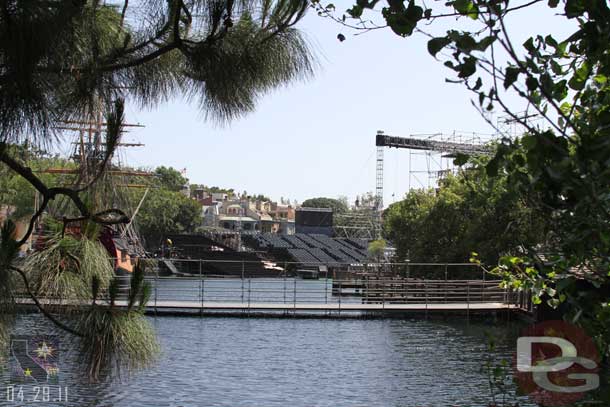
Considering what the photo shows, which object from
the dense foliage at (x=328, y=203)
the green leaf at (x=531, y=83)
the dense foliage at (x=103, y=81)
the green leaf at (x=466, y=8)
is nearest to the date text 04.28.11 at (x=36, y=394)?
the dense foliage at (x=103, y=81)

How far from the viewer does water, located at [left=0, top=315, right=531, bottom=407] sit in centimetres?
1292

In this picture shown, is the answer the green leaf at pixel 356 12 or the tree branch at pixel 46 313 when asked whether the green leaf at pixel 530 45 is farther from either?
the tree branch at pixel 46 313

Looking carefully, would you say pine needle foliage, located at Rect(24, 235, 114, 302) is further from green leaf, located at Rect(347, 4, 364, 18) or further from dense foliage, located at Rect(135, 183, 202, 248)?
dense foliage, located at Rect(135, 183, 202, 248)

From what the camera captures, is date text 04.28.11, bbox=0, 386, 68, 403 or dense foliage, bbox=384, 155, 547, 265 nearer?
date text 04.28.11, bbox=0, 386, 68, 403

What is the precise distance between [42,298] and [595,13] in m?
3.07

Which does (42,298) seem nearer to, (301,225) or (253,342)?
(253,342)

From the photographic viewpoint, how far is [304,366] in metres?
16.6

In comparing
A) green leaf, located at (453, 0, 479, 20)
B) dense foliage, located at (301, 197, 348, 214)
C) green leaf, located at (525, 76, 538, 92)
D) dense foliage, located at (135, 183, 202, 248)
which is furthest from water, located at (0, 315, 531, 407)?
dense foliage, located at (301, 197, 348, 214)

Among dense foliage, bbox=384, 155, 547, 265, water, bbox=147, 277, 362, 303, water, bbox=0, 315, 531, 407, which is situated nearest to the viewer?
water, bbox=0, 315, 531, 407

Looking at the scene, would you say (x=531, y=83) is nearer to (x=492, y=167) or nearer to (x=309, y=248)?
(x=492, y=167)

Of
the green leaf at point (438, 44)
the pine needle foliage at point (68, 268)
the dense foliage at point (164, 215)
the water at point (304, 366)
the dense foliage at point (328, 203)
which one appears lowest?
the water at point (304, 366)

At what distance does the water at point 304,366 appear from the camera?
12.9m

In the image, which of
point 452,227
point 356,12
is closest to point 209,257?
point 452,227

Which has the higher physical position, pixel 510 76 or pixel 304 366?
pixel 510 76
